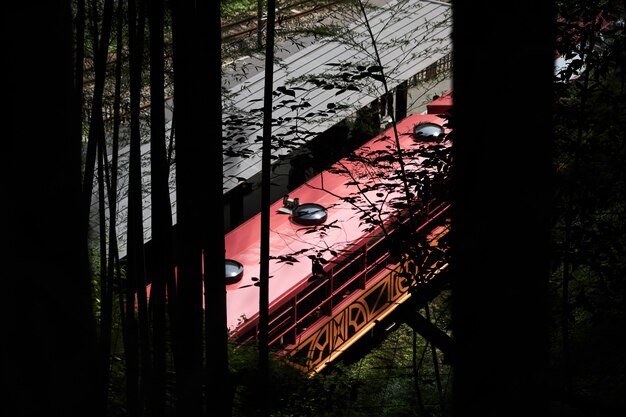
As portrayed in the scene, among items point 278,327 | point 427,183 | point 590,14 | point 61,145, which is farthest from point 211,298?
point 278,327

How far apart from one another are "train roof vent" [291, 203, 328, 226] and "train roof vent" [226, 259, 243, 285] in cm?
79

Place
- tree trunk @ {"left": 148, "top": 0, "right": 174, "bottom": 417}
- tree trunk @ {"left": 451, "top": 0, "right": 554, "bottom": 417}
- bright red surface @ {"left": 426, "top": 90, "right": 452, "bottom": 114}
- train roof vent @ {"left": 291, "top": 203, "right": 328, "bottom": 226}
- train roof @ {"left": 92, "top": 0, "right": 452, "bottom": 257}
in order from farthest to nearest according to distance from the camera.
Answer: bright red surface @ {"left": 426, "top": 90, "right": 452, "bottom": 114} < train roof vent @ {"left": 291, "top": 203, "right": 328, "bottom": 226} < train roof @ {"left": 92, "top": 0, "right": 452, "bottom": 257} < tree trunk @ {"left": 148, "top": 0, "right": 174, "bottom": 417} < tree trunk @ {"left": 451, "top": 0, "right": 554, "bottom": 417}

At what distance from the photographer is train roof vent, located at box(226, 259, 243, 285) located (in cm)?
578

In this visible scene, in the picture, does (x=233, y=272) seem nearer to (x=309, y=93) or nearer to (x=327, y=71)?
(x=309, y=93)

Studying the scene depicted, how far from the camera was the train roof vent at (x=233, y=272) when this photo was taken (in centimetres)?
578

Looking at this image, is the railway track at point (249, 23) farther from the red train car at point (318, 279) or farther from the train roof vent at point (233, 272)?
the train roof vent at point (233, 272)

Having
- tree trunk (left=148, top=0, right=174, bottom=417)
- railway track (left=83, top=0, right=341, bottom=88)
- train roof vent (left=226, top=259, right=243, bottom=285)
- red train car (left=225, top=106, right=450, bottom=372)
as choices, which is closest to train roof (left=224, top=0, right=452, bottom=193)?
railway track (left=83, top=0, right=341, bottom=88)

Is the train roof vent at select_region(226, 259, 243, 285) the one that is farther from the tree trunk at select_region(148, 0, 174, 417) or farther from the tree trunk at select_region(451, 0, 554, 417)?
the tree trunk at select_region(451, 0, 554, 417)

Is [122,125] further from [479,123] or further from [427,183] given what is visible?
[479,123]

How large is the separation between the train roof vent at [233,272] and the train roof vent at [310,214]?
0.79 meters

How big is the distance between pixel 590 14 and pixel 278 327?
11.9 feet

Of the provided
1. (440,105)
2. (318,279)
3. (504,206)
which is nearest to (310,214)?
Answer: (318,279)

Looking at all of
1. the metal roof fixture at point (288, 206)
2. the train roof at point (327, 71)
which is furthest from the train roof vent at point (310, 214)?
the train roof at point (327, 71)

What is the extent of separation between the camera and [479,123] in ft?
4.20
